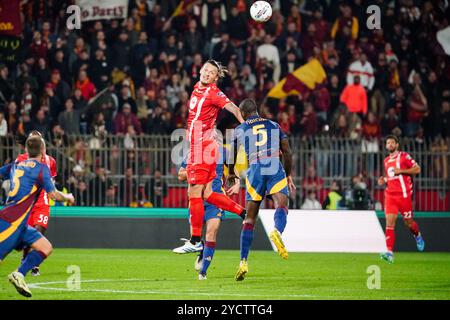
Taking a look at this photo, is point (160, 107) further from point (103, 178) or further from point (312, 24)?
point (312, 24)

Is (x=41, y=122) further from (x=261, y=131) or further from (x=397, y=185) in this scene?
(x=261, y=131)

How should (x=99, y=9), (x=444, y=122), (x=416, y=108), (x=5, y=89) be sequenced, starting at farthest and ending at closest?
(x=99, y=9), (x=416, y=108), (x=444, y=122), (x=5, y=89)

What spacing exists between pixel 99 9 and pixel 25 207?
47.5 feet

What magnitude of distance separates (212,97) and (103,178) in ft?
23.6

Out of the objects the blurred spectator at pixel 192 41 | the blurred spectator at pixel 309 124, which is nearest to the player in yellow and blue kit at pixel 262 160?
the blurred spectator at pixel 309 124

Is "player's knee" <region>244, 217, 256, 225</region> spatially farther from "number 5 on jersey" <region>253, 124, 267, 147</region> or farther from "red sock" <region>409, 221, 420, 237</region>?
"red sock" <region>409, 221, 420, 237</region>

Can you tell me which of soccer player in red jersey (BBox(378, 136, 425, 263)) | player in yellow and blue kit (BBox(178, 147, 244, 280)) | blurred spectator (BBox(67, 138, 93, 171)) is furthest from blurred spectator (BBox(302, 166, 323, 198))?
player in yellow and blue kit (BBox(178, 147, 244, 280))

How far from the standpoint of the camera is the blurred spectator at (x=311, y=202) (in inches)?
843

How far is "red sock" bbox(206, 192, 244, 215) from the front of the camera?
47.2ft

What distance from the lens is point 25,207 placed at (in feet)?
37.6

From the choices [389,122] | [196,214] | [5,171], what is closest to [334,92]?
[389,122]

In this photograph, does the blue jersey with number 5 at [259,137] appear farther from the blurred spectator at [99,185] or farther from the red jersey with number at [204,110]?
the blurred spectator at [99,185]
